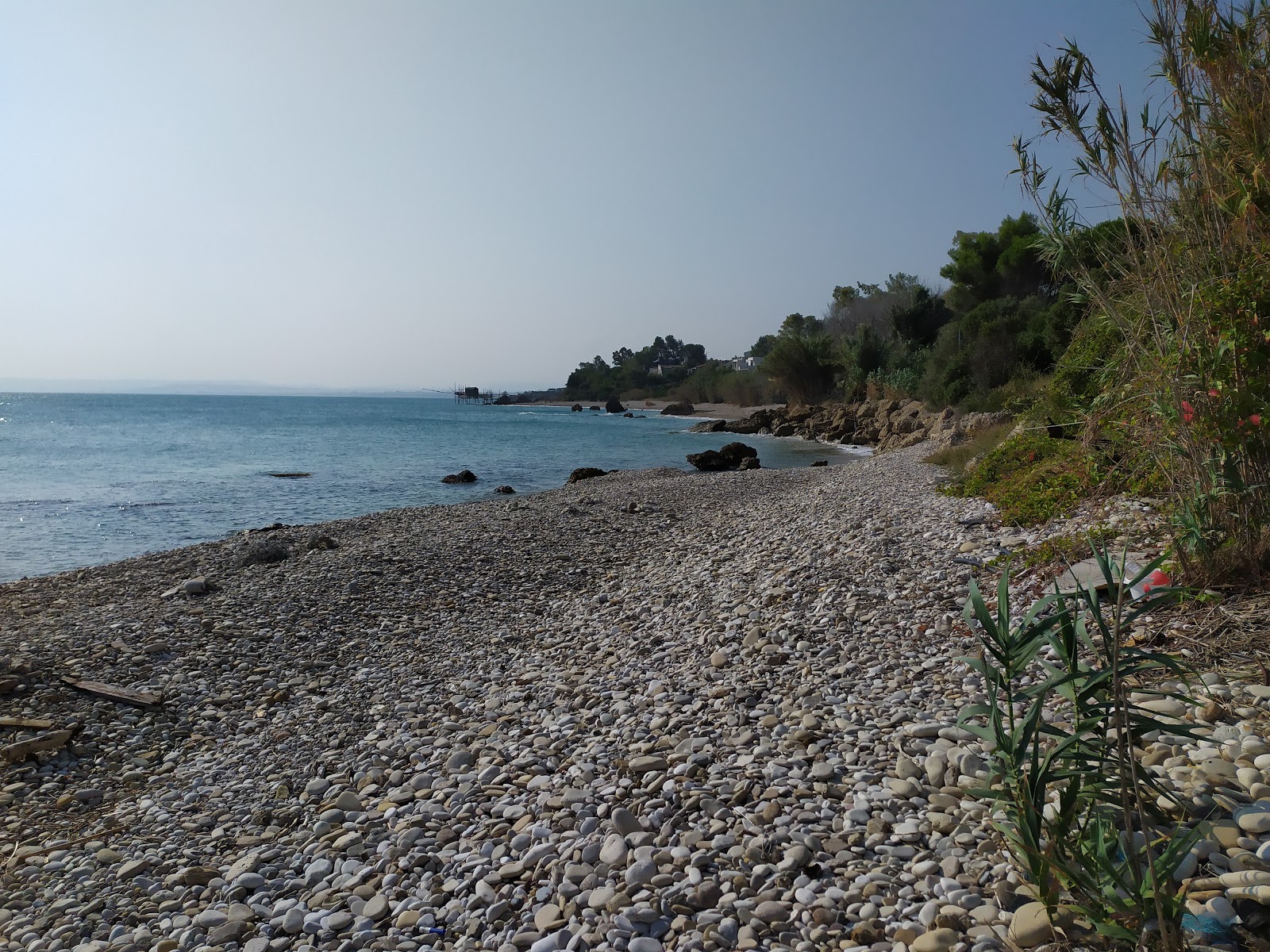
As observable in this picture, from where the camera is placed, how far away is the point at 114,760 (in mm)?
5531

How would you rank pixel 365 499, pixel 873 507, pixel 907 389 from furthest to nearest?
1. pixel 907 389
2. pixel 365 499
3. pixel 873 507

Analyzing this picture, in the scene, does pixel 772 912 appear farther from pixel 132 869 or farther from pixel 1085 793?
pixel 132 869

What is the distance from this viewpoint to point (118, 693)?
6484 mm

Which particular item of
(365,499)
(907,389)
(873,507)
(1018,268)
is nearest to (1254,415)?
(873,507)

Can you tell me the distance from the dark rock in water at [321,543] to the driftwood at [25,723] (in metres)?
6.90

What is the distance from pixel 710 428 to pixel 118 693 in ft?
159

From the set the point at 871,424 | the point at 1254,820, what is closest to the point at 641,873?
the point at 1254,820

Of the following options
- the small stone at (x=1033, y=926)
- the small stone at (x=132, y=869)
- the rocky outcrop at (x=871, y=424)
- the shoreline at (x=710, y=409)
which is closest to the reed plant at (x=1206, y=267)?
the small stone at (x=1033, y=926)

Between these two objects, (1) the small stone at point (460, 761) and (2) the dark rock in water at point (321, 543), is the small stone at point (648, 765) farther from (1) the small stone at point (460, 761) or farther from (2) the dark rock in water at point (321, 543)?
(2) the dark rock in water at point (321, 543)

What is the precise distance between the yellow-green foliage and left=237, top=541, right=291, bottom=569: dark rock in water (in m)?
10.9

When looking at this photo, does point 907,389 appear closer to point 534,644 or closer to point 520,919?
point 534,644

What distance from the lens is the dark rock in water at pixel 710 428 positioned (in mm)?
52787

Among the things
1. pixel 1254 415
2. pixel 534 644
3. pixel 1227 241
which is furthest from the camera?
pixel 534 644

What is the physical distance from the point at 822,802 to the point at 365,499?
2193cm
